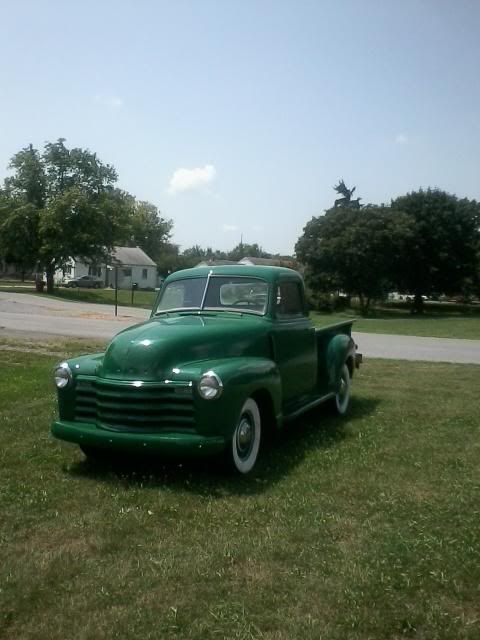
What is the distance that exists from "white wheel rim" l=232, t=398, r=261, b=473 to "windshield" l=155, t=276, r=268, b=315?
1246mm

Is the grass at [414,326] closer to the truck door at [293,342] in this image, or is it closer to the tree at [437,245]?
the tree at [437,245]

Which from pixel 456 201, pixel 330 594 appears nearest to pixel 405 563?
pixel 330 594

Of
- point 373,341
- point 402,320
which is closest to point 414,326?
point 402,320

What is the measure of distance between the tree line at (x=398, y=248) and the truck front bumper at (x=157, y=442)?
3596 cm

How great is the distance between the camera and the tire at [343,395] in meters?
8.68

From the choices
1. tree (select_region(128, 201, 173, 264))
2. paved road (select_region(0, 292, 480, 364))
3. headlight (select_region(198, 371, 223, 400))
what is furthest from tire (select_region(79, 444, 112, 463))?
tree (select_region(128, 201, 173, 264))

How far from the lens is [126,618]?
345cm

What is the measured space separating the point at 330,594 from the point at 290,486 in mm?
1923

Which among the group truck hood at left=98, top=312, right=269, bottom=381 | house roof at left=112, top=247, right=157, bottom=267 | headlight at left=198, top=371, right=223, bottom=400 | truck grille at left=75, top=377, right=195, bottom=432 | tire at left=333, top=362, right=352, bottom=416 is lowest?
tire at left=333, top=362, right=352, bottom=416

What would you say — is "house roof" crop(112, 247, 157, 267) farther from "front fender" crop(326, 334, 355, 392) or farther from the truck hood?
the truck hood

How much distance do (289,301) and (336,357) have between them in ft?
4.17

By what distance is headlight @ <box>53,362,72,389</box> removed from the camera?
6.04m

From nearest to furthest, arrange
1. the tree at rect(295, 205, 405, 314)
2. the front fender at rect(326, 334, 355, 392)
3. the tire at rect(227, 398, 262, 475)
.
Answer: the tire at rect(227, 398, 262, 475), the front fender at rect(326, 334, 355, 392), the tree at rect(295, 205, 405, 314)

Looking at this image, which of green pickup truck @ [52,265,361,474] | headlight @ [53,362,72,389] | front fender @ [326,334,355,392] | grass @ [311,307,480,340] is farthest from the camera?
grass @ [311,307,480,340]
